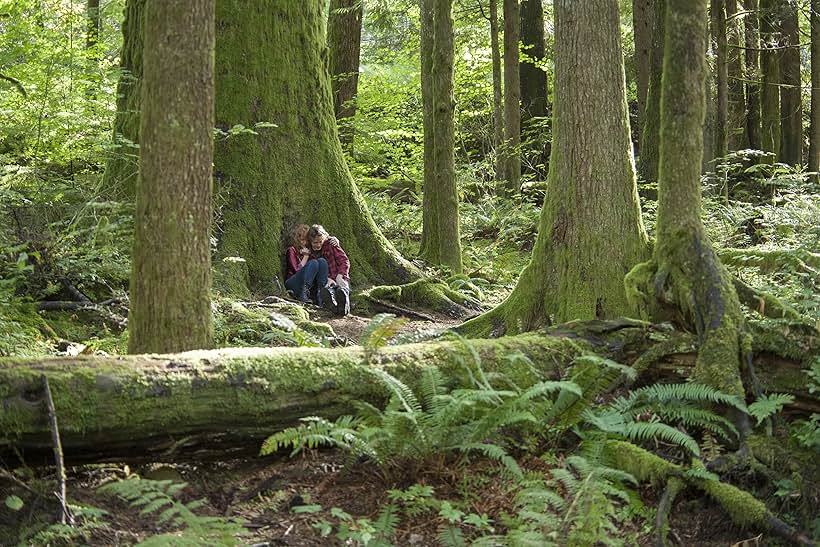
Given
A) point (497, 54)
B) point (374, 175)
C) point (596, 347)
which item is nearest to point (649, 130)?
point (497, 54)

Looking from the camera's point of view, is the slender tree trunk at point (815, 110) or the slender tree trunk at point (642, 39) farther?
the slender tree trunk at point (642, 39)

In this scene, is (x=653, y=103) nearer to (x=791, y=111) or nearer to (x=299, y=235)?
(x=299, y=235)

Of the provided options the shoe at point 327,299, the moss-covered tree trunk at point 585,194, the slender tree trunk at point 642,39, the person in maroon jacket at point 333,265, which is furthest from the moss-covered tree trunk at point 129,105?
the slender tree trunk at point 642,39

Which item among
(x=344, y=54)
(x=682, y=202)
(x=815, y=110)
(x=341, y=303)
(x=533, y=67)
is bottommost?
(x=341, y=303)

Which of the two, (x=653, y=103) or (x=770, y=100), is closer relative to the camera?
(x=653, y=103)

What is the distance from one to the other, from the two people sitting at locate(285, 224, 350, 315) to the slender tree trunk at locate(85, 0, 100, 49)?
6061mm

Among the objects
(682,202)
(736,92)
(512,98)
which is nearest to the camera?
(682,202)

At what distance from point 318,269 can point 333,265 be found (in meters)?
0.36

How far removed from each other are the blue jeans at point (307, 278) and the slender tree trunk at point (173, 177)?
5270 millimetres

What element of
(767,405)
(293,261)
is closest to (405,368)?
(767,405)

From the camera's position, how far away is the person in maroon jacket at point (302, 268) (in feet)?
36.3

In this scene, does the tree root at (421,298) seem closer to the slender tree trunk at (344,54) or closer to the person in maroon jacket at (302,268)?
the person in maroon jacket at (302,268)

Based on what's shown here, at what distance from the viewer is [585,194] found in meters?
7.54

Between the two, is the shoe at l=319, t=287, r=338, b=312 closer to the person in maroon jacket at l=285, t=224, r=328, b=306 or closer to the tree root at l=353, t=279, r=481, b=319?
the person in maroon jacket at l=285, t=224, r=328, b=306
